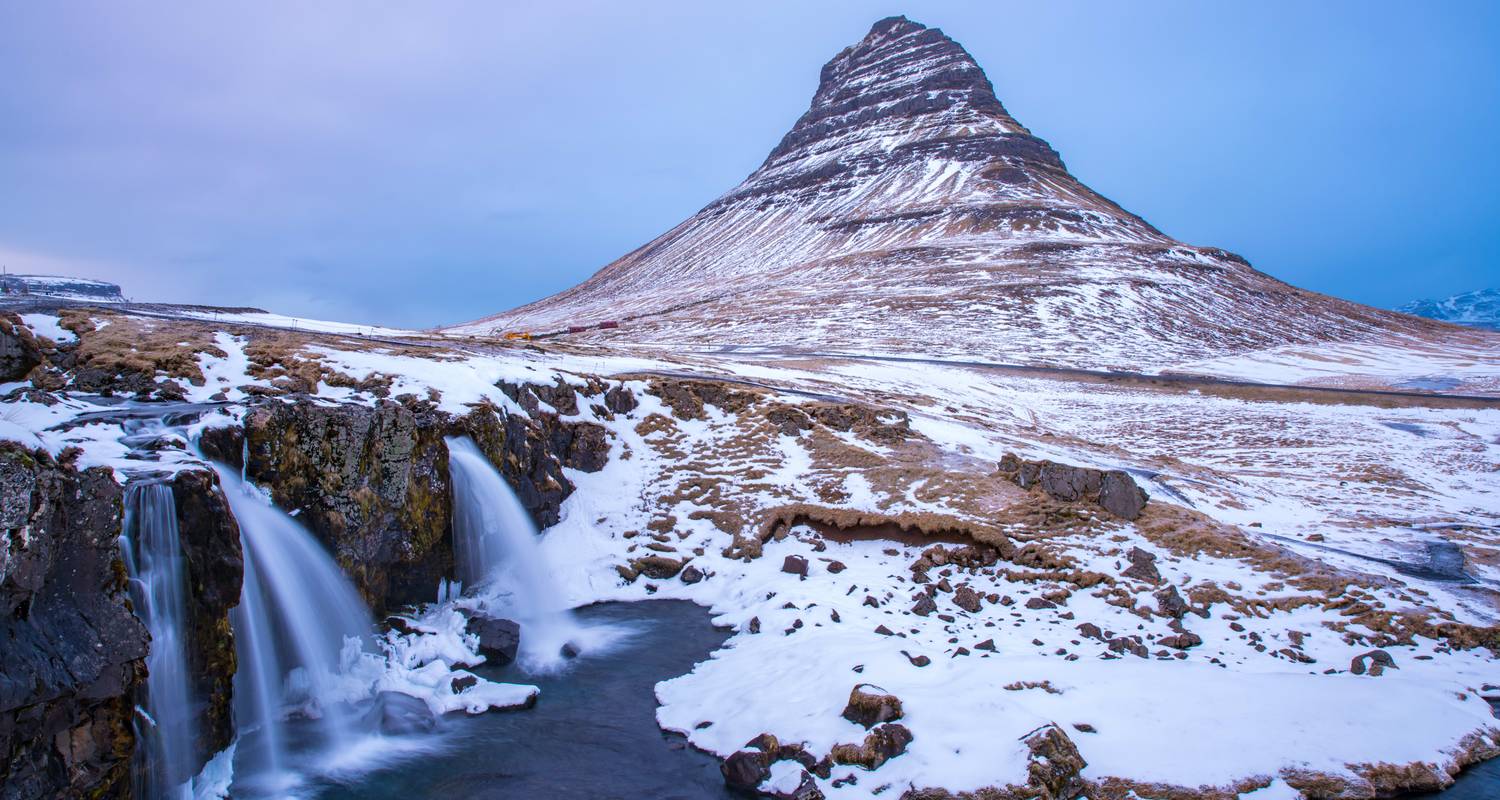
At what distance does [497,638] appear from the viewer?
13516 millimetres

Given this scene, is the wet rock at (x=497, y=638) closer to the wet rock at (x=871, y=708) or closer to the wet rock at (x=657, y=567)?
the wet rock at (x=657, y=567)

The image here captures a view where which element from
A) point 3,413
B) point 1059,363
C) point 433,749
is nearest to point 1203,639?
point 433,749

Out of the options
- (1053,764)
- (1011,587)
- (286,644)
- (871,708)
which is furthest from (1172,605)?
(286,644)

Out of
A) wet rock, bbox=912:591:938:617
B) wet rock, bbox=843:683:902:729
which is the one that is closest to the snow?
wet rock, bbox=843:683:902:729

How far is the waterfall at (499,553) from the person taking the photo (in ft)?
50.0

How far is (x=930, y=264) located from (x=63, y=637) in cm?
9927

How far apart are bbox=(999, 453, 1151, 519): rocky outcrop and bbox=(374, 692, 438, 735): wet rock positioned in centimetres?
1457

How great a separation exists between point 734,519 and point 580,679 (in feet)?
22.4

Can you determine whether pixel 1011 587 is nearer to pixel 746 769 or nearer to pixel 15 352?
pixel 746 769

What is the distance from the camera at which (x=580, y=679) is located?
12.9 meters

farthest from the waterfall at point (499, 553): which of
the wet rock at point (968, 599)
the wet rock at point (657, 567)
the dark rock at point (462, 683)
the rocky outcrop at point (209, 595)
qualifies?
the wet rock at point (968, 599)

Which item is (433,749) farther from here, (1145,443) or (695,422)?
(1145,443)

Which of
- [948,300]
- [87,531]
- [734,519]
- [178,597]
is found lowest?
[734,519]

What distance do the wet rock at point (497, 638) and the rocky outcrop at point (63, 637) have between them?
19.0 ft
